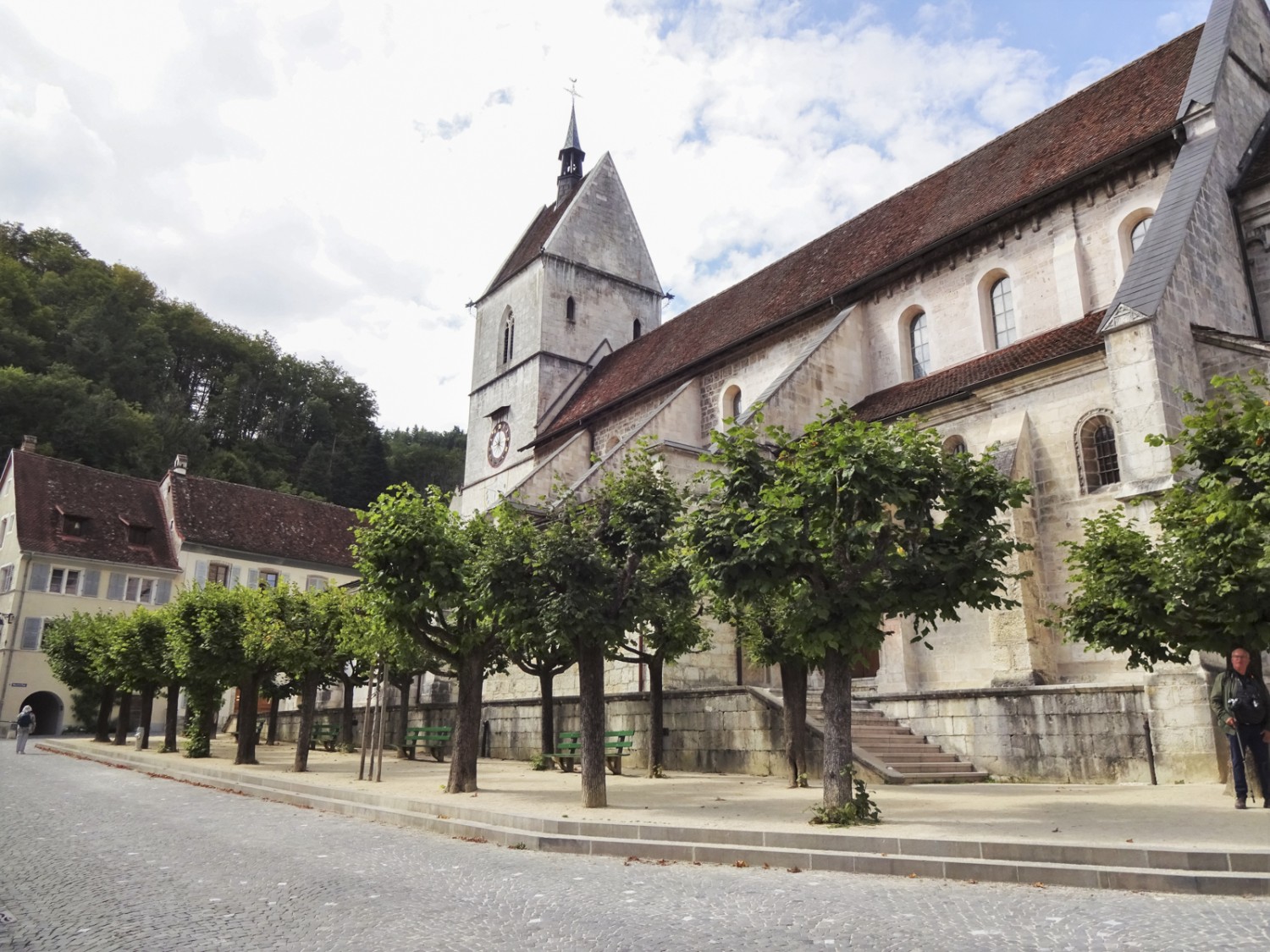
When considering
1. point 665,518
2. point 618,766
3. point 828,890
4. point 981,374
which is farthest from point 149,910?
point 981,374

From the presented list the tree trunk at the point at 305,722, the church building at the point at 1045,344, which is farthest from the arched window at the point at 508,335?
the tree trunk at the point at 305,722

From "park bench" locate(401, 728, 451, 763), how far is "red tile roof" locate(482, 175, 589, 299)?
22.4m

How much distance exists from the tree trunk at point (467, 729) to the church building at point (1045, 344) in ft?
17.2

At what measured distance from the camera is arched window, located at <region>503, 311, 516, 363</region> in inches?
1656

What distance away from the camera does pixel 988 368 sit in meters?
19.7

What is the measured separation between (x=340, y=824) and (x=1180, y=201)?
56.8 feet

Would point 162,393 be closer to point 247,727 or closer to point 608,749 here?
point 247,727

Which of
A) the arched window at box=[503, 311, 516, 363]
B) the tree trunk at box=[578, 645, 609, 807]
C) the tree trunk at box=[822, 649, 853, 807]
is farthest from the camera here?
the arched window at box=[503, 311, 516, 363]

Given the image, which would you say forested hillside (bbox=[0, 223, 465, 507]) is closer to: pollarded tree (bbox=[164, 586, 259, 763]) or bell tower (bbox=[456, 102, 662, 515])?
bell tower (bbox=[456, 102, 662, 515])

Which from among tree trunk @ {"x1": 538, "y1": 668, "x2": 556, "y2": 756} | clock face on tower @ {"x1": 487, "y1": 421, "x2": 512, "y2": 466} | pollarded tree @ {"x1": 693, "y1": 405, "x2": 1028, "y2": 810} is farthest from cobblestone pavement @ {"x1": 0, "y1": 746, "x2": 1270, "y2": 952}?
clock face on tower @ {"x1": 487, "y1": 421, "x2": 512, "y2": 466}

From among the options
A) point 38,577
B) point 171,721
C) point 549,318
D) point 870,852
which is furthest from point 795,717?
point 38,577

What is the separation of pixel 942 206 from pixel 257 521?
3794 cm

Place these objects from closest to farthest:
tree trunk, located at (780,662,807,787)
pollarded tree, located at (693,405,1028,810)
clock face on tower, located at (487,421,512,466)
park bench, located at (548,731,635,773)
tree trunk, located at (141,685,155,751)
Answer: pollarded tree, located at (693,405,1028,810), tree trunk, located at (780,662,807,787), park bench, located at (548,731,635,773), tree trunk, located at (141,685,155,751), clock face on tower, located at (487,421,512,466)

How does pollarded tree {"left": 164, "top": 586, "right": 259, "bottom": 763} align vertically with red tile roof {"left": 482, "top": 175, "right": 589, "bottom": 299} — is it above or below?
below
